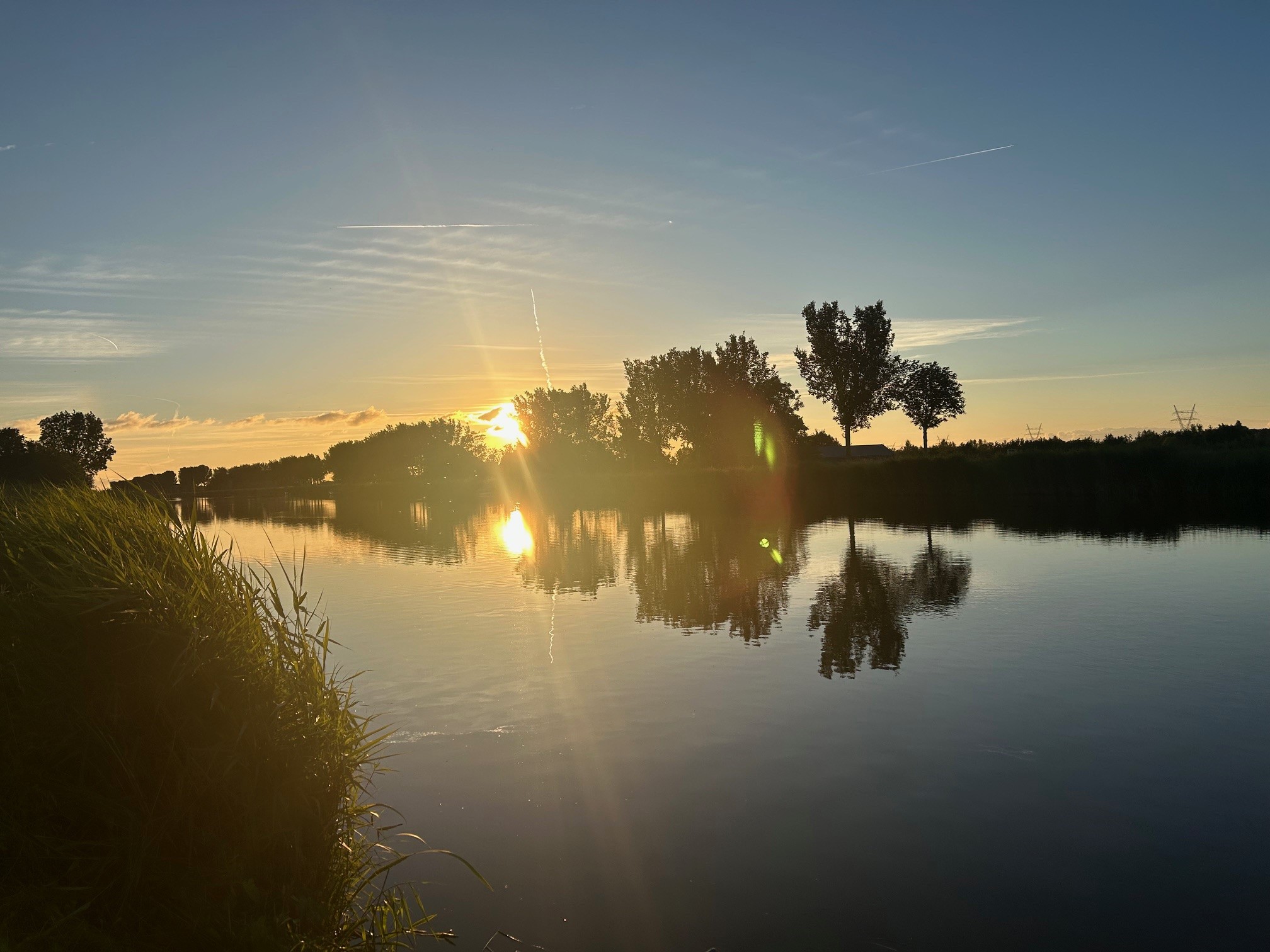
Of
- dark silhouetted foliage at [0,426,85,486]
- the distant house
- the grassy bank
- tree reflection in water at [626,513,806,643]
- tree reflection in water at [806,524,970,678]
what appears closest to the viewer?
dark silhouetted foliage at [0,426,85,486]

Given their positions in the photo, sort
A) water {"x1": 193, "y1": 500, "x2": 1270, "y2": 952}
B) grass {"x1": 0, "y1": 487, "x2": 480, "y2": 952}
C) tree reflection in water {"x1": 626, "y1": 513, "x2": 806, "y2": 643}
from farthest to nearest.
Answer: tree reflection in water {"x1": 626, "y1": 513, "x2": 806, "y2": 643}, water {"x1": 193, "y1": 500, "x2": 1270, "y2": 952}, grass {"x1": 0, "y1": 487, "x2": 480, "y2": 952}

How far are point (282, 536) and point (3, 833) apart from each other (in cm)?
5158

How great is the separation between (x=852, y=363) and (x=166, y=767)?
308 ft

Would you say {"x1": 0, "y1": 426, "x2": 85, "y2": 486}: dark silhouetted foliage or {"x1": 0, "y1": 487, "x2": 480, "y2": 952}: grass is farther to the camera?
{"x1": 0, "y1": 426, "x2": 85, "y2": 486}: dark silhouetted foliage

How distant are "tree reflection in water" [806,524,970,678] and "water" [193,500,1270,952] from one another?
0.44 ft

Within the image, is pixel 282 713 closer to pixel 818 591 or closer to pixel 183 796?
pixel 183 796

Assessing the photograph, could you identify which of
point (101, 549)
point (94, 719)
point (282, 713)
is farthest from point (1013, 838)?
point (101, 549)

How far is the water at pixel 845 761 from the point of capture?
7.29 meters

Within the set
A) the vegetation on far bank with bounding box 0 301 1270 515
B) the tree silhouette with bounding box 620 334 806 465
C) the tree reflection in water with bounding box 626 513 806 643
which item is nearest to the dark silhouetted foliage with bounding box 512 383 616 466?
the vegetation on far bank with bounding box 0 301 1270 515

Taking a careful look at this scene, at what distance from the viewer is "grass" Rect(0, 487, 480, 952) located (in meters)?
5.89

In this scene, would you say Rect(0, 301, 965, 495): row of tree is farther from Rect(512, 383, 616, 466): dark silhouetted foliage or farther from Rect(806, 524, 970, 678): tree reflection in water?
Rect(806, 524, 970, 678): tree reflection in water

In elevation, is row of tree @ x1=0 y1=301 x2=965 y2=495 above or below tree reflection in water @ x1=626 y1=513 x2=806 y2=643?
above

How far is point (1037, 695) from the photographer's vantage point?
12.9 meters

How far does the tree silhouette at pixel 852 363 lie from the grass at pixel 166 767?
92.8 metres
